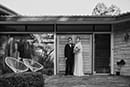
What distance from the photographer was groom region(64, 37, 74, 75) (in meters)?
8.44

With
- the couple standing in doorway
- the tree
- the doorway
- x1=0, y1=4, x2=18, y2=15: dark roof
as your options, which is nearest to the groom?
the couple standing in doorway

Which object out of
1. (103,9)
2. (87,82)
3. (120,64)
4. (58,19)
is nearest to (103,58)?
(120,64)

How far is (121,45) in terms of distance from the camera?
8.38 metres

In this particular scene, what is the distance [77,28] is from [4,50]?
372 centimetres

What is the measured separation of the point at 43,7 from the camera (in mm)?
23047

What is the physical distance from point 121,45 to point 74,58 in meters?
2.21

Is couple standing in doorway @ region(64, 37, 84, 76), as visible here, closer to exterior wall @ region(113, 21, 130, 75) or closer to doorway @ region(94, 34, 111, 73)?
doorway @ region(94, 34, 111, 73)

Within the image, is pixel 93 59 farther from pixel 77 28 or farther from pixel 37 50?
pixel 37 50

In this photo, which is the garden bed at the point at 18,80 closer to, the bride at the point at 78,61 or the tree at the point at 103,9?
the bride at the point at 78,61

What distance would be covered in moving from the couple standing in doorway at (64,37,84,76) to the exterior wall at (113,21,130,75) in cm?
165

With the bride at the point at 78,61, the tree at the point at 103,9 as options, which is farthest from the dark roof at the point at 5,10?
the tree at the point at 103,9

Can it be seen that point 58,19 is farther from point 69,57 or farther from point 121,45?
point 121,45

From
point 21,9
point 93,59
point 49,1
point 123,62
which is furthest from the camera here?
point 49,1

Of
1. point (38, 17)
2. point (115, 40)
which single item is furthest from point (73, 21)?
point (115, 40)
